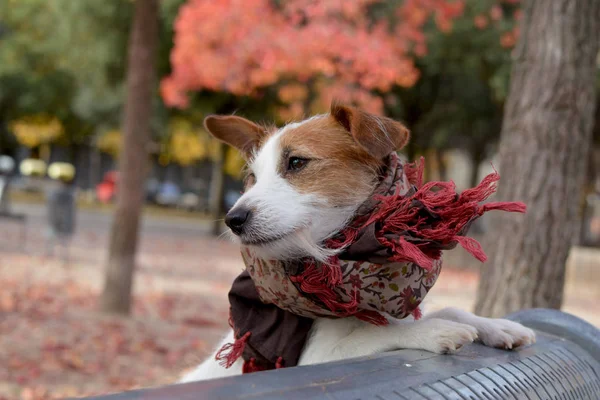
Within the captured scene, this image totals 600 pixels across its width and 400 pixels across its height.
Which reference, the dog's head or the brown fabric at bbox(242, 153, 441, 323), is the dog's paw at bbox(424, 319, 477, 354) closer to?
the brown fabric at bbox(242, 153, 441, 323)

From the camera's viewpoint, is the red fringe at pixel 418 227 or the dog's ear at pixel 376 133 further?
the dog's ear at pixel 376 133

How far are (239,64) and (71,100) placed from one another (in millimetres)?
20173

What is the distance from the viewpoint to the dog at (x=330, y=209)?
1.94 m

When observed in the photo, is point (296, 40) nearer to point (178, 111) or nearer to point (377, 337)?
point (377, 337)

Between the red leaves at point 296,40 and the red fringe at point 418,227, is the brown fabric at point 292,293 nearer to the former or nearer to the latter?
the red fringe at point 418,227

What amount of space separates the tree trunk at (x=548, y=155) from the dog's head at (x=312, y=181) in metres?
1.91

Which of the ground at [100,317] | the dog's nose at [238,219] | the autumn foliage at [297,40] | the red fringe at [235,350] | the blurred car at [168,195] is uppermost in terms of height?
the autumn foliage at [297,40]

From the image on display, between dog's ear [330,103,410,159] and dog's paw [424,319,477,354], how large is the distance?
20.9 inches

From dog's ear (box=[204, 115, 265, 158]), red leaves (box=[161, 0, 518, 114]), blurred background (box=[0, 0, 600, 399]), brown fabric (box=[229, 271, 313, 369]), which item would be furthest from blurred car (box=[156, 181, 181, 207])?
brown fabric (box=[229, 271, 313, 369])

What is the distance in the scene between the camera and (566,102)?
370 centimetres

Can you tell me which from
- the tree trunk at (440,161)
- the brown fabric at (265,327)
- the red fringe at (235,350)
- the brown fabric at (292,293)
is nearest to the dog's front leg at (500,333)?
the brown fabric at (292,293)

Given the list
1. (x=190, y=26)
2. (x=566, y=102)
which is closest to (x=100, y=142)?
(x=190, y=26)

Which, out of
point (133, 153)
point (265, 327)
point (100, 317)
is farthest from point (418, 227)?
point (100, 317)

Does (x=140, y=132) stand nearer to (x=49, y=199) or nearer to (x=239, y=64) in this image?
(x=49, y=199)
